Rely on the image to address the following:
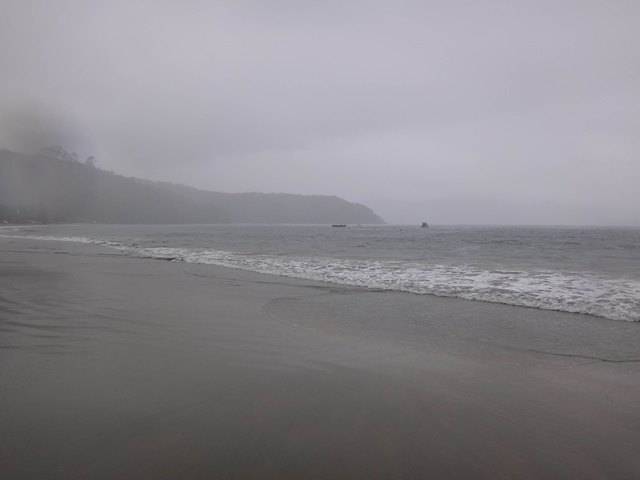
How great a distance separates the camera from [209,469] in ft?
9.09

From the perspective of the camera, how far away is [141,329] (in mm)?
6562

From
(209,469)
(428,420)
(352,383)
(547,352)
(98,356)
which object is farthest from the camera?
(547,352)

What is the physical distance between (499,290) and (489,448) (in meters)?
9.16

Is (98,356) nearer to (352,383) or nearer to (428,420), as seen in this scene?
(352,383)

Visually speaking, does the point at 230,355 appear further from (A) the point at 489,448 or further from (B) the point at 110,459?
(A) the point at 489,448

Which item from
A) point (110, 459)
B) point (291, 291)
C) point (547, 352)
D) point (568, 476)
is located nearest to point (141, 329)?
point (110, 459)

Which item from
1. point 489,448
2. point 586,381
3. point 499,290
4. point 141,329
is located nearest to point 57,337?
point 141,329

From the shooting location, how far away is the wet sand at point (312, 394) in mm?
2934

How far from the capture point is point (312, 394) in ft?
13.7

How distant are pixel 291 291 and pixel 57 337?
6.28 meters

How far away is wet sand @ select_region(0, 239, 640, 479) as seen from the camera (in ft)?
9.62

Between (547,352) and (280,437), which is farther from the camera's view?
(547,352)

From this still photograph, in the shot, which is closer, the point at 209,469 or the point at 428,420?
the point at 209,469

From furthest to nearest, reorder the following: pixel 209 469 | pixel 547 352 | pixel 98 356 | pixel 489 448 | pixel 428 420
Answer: pixel 547 352
pixel 98 356
pixel 428 420
pixel 489 448
pixel 209 469
